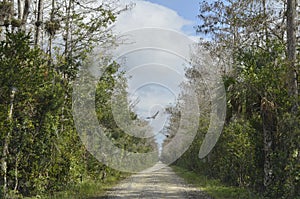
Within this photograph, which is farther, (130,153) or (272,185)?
(130,153)

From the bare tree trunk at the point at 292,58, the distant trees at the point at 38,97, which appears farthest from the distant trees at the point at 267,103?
the distant trees at the point at 38,97

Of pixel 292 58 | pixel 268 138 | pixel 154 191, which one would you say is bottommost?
pixel 154 191

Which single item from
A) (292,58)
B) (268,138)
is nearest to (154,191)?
(268,138)

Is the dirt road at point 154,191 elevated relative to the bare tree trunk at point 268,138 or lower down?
lower down

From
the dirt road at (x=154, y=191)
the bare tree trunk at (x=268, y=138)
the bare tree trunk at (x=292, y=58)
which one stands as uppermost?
the bare tree trunk at (x=292, y=58)

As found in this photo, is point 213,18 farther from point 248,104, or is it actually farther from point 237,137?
point 248,104

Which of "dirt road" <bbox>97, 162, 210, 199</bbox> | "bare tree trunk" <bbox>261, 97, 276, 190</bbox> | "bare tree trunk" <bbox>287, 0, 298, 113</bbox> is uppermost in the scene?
"bare tree trunk" <bbox>287, 0, 298, 113</bbox>

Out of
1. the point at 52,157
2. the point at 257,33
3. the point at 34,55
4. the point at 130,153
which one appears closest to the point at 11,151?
the point at 52,157

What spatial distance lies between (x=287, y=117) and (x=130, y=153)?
25.6 meters

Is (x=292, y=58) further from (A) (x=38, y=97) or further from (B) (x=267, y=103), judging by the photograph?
(A) (x=38, y=97)

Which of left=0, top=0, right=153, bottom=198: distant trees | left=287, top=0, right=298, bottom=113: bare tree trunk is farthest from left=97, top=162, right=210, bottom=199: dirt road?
left=287, top=0, right=298, bottom=113: bare tree trunk

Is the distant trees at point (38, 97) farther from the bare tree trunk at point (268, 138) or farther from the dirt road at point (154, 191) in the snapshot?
the bare tree trunk at point (268, 138)

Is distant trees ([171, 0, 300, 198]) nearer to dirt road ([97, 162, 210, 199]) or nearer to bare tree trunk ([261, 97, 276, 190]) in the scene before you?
bare tree trunk ([261, 97, 276, 190])

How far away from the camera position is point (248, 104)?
14.1 meters
